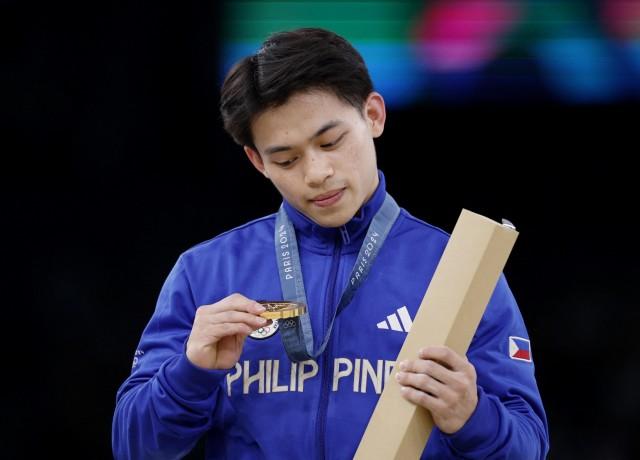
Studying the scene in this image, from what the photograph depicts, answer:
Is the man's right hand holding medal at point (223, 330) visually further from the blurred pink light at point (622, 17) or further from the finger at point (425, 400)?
the blurred pink light at point (622, 17)

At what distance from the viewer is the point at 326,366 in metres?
2.05

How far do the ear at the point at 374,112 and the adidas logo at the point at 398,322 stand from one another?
0.34 meters

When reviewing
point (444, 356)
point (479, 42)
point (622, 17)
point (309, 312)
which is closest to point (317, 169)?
point (309, 312)

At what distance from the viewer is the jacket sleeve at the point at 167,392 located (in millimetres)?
1981

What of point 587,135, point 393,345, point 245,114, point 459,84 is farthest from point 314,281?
point 587,135

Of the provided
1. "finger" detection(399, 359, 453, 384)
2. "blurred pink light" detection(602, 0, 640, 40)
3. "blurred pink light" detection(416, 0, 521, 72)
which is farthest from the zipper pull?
"blurred pink light" detection(602, 0, 640, 40)

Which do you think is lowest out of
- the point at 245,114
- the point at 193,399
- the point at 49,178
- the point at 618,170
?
the point at 193,399

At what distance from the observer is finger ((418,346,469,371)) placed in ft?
5.99

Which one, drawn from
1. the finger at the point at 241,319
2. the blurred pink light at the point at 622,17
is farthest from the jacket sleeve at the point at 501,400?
the blurred pink light at the point at 622,17

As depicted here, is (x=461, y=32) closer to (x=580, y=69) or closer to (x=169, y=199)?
(x=580, y=69)

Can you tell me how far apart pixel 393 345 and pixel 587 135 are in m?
2.81

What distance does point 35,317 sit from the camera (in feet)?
15.9

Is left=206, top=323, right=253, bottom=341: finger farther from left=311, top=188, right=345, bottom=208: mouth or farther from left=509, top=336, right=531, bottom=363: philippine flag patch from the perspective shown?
left=509, top=336, right=531, bottom=363: philippine flag patch

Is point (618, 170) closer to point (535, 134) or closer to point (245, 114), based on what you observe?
point (535, 134)
